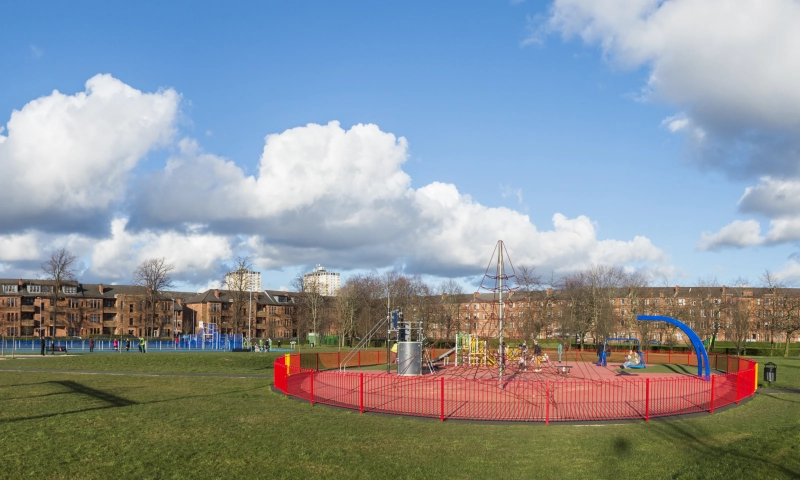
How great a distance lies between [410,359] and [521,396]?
1092 centimetres

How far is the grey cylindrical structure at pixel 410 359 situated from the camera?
3553 centimetres

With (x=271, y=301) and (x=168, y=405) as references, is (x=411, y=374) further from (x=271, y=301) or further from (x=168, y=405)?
(x=271, y=301)

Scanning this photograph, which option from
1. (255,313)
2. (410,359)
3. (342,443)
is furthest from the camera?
(255,313)

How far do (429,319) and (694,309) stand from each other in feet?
124

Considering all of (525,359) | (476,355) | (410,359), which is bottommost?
(476,355)

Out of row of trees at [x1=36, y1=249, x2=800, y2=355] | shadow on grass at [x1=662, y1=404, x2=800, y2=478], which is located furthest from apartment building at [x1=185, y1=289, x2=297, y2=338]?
shadow on grass at [x1=662, y1=404, x2=800, y2=478]

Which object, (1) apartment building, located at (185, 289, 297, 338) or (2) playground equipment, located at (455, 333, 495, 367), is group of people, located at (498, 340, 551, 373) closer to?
(2) playground equipment, located at (455, 333, 495, 367)

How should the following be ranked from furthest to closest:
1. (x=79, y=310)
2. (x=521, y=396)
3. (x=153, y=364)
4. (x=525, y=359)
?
(x=79, y=310) → (x=153, y=364) → (x=525, y=359) → (x=521, y=396)

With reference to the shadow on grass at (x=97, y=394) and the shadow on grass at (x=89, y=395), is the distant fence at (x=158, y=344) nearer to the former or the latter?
the shadow on grass at (x=97, y=394)

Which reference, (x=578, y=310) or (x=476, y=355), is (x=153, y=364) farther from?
(x=578, y=310)

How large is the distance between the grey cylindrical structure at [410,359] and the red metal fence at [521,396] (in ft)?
13.4

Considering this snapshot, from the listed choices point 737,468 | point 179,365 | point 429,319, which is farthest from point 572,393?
point 429,319

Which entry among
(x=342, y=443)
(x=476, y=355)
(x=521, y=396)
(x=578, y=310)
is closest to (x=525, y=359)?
(x=476, y=355)

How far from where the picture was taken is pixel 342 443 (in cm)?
1673
